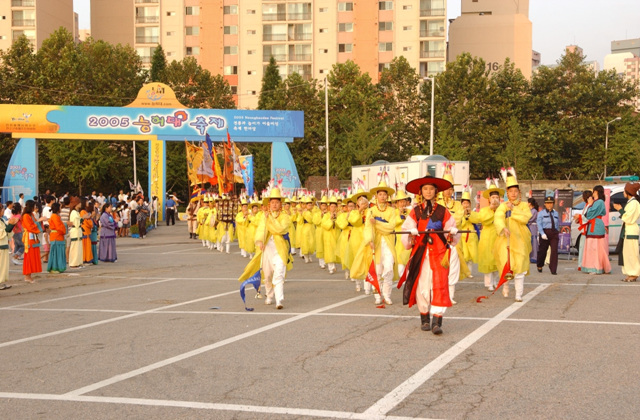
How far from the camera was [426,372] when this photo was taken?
708cm

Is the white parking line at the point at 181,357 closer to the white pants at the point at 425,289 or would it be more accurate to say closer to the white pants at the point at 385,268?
the white pants at the point at 385,268

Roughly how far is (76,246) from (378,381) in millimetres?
14015

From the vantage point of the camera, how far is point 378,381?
675 cm

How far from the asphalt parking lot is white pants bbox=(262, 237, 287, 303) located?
292 millimetres

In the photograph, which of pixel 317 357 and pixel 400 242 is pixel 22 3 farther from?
pixel 317 357

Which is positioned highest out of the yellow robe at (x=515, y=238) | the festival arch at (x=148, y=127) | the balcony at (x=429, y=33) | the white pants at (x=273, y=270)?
the balcony at (x=429, y=33)

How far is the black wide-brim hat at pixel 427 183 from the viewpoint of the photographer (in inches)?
363

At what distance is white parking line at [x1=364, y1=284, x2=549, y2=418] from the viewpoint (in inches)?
233

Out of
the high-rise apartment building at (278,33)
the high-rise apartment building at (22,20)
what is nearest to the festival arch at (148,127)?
the high-rise apartment building at (278,33)

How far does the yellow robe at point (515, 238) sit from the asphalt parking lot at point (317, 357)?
61 cm

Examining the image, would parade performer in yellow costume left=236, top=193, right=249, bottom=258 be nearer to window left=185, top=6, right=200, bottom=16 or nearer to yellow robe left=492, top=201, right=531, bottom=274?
yellow robe left=492, top=201, right=531, bottom=274

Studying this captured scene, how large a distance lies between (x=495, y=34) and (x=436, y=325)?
70.4 meters

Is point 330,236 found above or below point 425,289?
above

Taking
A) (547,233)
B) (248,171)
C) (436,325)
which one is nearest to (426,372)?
(436,325)
